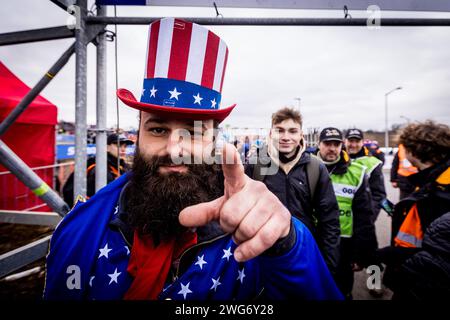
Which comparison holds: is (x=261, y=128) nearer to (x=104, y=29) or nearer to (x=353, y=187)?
(x=353, y=187)

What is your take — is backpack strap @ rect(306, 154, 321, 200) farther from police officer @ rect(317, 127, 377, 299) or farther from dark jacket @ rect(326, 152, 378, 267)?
dark jacket @ rect(326, 152, 378, 267)

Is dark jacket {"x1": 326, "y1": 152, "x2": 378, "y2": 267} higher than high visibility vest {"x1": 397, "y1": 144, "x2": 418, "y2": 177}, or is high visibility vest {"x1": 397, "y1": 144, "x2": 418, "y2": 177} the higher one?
high visibility vest {"x1": 397, "y1": 144, "x2": 418, "y2": 177}

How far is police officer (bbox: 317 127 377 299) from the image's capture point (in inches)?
96.1

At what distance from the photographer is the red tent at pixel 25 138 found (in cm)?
347

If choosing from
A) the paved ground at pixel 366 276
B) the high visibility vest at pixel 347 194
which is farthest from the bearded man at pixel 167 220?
the paved ground at pixel 366 276

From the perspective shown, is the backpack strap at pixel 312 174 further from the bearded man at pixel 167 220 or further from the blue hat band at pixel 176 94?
the blue hat band at pixel 176 94

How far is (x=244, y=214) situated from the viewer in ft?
2.24

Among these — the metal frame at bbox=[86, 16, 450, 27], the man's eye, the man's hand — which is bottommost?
the man's hand

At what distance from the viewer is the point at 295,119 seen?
2.23 meters

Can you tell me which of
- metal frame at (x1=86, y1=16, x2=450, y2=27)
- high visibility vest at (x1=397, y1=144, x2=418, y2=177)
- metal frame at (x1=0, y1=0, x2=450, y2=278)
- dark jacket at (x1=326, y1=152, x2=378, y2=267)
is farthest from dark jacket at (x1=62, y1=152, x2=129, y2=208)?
high visibility vest at (x1=397, y1=144, x2=418, y2=177)

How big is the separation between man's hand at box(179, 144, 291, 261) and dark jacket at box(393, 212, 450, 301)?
112cm

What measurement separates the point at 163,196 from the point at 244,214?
685mm

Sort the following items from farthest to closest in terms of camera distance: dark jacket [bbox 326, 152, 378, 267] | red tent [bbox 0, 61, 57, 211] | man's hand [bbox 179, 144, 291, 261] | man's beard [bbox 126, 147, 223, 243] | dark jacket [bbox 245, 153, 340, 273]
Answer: red tent [bbox 0, 61, 57, 211] → dark jacket [bbox 326, 152, 378, 267] → dark jacket [bbox 245, 153, 340, 273] → man's beard [bbox 126, 147, 223, 243] → man's hand [bbox 179, 144, 291, 261]
